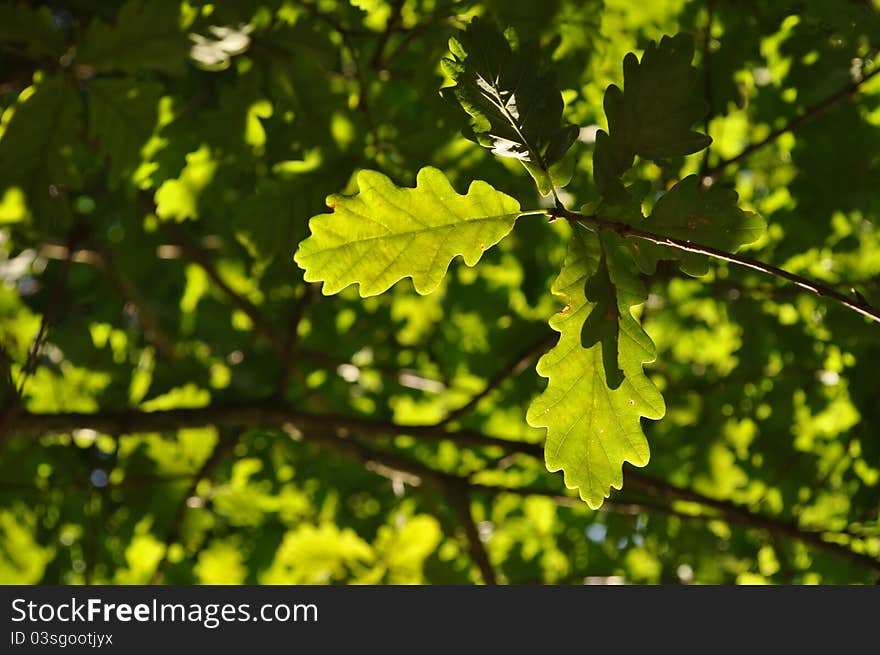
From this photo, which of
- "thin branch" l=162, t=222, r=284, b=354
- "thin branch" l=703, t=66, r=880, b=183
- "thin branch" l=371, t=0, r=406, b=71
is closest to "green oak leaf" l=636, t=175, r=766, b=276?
"thin branch" l=703, t=66, r=880, b=183

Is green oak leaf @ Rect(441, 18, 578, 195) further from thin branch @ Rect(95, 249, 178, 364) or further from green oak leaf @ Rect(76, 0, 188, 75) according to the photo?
thin branch @ Rect(95, 249, 178, 364)

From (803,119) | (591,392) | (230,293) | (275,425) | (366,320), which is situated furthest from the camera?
(366,320)

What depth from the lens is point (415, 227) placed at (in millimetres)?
1346

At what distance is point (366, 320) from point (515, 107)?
2507 mm

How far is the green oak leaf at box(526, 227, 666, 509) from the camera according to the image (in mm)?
1375

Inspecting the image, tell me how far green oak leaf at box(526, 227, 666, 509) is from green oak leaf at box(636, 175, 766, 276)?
0.26 feet

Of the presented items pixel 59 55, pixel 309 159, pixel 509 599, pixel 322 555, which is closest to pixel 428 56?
pixel 309 159

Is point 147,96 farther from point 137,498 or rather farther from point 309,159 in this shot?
point 137,498

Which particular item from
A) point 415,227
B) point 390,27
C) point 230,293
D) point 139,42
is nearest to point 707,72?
point 390,27

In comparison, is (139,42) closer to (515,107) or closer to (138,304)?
(515,107)

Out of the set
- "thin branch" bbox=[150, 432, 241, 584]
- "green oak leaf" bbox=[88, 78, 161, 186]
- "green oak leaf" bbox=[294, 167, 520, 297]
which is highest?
"green oak leaf" bbox=[294, 167, 520, 297]

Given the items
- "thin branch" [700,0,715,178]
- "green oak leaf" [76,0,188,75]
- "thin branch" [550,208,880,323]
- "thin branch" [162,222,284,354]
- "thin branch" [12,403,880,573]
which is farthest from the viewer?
"thin branch" [162,222,284,354]

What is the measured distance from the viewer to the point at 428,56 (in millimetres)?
2143

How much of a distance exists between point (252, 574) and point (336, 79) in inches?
83.2
